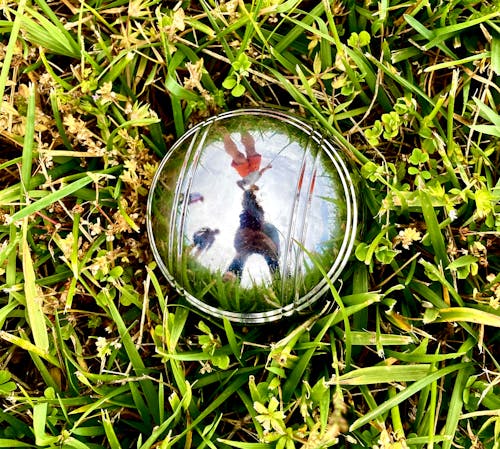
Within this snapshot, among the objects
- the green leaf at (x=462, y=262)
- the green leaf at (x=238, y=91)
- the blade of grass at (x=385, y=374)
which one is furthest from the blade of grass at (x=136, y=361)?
the green leaf at (x=462, y=262)

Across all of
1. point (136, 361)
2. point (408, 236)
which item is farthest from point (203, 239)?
point (408, 236)

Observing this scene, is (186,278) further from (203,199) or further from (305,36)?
(305,36)

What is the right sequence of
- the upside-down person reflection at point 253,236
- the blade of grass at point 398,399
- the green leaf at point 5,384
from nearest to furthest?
the upside-down person reflection at point 253,236 → the blade of grass at point 398,399 → the green leaf at point 5,384

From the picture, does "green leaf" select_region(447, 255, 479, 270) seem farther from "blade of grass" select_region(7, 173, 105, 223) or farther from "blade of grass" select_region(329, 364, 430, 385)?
"blade of grass" select_region(7, 173, 105, 223)

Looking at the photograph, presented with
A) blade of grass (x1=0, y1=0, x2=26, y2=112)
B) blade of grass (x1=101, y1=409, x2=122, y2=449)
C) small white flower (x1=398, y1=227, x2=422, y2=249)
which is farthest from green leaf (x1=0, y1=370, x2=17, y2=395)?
small white flower (x1=398, y1=227, x2=422, y2=249)

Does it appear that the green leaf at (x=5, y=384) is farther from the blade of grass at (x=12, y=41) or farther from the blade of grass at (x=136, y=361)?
the blade of grass at (x=12, y=41)
